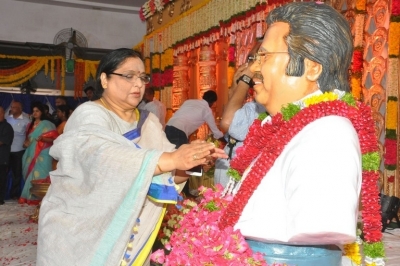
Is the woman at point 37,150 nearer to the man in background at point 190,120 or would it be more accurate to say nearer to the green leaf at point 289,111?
the man in background at point 190,120

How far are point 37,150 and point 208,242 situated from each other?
302 inches

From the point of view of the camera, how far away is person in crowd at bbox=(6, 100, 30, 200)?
9328 millimetres

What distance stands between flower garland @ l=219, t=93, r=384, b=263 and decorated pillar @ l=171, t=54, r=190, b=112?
7.98 m

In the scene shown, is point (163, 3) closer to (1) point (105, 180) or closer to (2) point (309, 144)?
(1) point (105, 180)

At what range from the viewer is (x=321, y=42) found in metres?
1.52

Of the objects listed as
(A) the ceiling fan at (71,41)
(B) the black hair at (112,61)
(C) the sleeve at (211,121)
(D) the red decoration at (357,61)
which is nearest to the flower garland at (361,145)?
(B) the black hair at (112,61)

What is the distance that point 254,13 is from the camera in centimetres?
668

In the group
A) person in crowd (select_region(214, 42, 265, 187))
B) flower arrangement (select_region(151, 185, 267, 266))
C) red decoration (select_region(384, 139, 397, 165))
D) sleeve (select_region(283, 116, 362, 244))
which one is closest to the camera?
sleeve (select_region(283, 116, 362, 244))

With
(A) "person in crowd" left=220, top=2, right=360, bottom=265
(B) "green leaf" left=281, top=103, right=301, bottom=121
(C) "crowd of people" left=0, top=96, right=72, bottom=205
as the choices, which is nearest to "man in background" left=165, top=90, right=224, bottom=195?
(C) "crowd of people" left=0, top=96, right=72, bottom=205

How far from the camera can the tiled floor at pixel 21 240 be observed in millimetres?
4500

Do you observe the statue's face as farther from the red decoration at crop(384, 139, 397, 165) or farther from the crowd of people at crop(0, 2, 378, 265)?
the red decoration at crop(384, 139, 397, 165)

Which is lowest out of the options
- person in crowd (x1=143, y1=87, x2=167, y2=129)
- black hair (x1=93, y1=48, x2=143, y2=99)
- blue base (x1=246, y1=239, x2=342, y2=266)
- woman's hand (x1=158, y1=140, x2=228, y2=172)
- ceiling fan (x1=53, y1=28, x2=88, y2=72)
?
blue base (x1=246, y1=239, x2=342, y2=266)

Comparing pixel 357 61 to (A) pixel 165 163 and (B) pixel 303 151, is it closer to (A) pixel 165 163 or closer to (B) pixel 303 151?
(A) pixel 165 163

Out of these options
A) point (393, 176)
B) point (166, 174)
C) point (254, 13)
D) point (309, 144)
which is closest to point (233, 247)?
point (309, 144)
